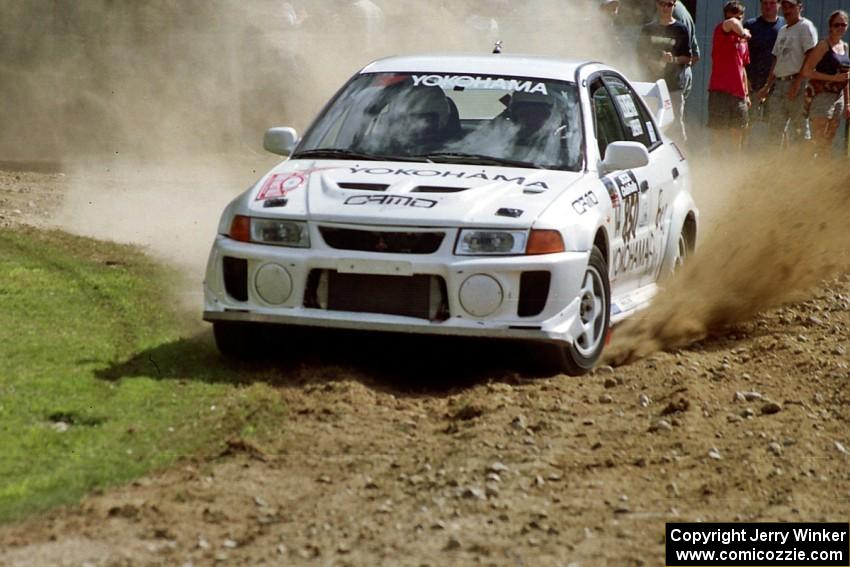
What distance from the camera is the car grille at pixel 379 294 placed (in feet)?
25.2

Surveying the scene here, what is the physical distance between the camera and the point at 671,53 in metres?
17.8

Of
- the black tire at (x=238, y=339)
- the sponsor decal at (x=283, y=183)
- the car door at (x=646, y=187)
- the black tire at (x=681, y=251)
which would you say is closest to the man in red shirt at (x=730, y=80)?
the black tire at (x=681, y=251)

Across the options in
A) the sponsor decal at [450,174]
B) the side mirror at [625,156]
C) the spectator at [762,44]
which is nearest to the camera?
the sponsor decal at [450,174]

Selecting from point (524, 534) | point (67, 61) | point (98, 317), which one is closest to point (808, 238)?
point (98, 317)

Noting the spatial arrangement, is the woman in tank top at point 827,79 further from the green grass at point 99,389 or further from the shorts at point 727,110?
the green grass at point 99,389

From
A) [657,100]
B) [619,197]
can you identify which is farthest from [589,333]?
[657,100]

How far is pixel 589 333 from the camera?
8.22 meters

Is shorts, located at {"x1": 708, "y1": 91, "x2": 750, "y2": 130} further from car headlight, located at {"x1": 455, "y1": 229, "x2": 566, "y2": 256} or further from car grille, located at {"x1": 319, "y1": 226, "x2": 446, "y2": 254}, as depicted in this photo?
car grille, located at {"x1": 319, "y1": 226, "x2": 446, "y2": 254}

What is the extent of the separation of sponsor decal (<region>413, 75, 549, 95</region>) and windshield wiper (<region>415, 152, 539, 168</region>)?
22.1 inches

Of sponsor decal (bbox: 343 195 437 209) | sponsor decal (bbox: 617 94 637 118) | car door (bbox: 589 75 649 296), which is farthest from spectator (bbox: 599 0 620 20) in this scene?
sponsor decal (bbox: 343 195 437 209)

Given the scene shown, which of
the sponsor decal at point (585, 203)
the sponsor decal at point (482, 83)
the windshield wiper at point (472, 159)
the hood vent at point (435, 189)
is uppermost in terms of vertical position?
the sponsor decal at point (482, 83)

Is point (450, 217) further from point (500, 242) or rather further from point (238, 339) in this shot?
point (238, 339)

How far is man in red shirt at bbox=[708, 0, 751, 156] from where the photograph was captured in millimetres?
18062

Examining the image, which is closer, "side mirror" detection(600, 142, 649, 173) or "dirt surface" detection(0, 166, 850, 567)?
"dirt surface" detection(0, 166, 850, 567)
